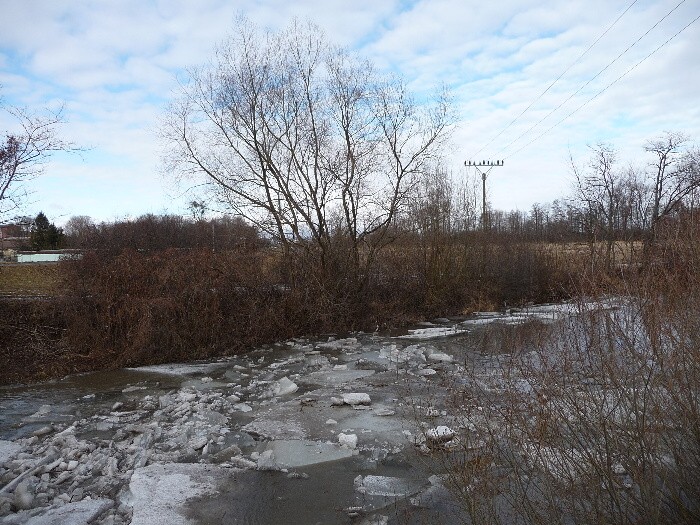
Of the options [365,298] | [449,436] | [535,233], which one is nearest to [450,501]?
[449,436]

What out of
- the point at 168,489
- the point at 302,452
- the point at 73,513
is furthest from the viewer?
the point at 302,452

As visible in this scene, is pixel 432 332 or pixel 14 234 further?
pixel 432 332

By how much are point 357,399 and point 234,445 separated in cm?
272

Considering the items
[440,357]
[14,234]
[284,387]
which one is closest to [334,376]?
[284,387]

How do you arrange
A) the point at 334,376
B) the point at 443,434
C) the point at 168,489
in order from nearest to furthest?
1. the point at 168,489
2. the point at 443,434
3. the point at 334,376

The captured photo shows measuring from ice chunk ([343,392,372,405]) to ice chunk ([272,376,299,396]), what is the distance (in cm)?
142

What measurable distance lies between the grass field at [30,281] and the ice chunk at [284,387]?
8889 mm

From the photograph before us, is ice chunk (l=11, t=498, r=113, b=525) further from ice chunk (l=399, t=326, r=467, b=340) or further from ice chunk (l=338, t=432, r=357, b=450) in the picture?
ice chunk (l=399, t=326, r=467, b=340)

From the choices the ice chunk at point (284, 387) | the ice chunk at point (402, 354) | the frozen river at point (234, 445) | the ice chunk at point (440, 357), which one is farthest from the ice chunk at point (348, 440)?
the ice chunk at point (440, 357)

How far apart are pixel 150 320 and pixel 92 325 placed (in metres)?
1.74

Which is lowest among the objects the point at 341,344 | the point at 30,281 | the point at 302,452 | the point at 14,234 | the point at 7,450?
the point at 341,344

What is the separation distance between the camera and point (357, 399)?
9.71 meters

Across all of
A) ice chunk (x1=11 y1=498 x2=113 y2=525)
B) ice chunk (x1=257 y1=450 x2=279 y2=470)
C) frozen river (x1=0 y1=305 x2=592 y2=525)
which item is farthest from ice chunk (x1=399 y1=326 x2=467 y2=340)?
ice chunk (x1=11 y1=498 x2=113 y2=525)

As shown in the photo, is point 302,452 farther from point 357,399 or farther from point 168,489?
point 357,399
